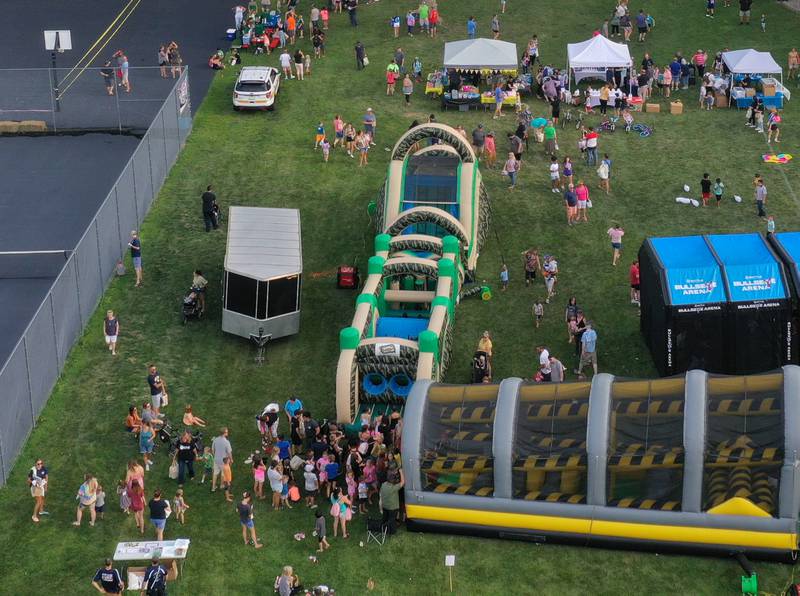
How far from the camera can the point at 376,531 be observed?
31.2 metres

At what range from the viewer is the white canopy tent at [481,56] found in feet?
179

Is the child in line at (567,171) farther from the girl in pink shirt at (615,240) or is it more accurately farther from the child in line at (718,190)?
the child in line at (718,190)

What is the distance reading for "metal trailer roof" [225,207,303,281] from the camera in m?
38.4

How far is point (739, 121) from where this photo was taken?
5300cm

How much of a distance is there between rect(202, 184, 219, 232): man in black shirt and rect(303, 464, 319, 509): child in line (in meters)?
14.8

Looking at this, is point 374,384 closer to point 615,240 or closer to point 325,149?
point 615,240

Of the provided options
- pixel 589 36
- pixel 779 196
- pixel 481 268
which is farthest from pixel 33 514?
pixel 589 36

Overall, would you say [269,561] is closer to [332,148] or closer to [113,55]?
[332,148]

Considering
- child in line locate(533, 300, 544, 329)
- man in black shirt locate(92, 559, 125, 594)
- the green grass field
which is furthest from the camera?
child in line locate(533, 300, 544, 329)

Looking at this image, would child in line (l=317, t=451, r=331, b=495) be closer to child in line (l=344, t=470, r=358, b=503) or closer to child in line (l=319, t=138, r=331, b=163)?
child in line (l=344, t=470, r=358, b=503)

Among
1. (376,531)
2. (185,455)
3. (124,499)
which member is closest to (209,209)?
(185,455)

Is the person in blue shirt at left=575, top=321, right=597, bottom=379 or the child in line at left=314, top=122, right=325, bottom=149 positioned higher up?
the child in line at left=314, top=122, right=325, bottom=149

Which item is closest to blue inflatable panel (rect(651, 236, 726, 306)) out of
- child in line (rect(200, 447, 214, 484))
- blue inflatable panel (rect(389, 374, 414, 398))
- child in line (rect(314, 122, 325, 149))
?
blue inflatable panel (rect(389, 374, 414, 398))

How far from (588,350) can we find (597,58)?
69.3 feet
